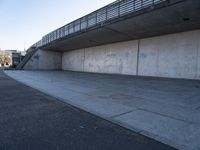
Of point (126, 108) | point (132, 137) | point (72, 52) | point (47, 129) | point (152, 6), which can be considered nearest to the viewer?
point (132, 137)

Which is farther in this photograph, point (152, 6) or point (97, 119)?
point (152, 6)

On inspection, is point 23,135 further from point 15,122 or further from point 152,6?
point 152,6

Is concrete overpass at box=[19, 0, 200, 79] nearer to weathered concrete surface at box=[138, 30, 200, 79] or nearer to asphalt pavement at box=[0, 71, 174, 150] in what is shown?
weathered concrete surface at box=[138, 30, 200, 79]

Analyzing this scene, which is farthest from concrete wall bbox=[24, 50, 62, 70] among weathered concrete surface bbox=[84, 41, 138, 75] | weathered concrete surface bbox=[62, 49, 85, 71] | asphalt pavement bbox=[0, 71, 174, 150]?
asphalt pavement bbox=[0, 71, 174, 150]

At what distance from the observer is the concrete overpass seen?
38.9 feet

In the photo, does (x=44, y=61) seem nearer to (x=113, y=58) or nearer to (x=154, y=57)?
(x=113, y=58)

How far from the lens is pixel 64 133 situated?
141 inches

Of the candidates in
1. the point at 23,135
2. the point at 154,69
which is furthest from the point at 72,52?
the point at 23,135

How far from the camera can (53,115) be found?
481 cm

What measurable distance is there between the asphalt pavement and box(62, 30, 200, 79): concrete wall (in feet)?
40.0

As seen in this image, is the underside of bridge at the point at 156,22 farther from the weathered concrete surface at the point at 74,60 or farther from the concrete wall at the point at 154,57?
the weathered concrete surface at the point at 74,60

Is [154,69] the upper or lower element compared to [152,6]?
lower

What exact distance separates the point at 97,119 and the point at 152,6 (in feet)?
30.8

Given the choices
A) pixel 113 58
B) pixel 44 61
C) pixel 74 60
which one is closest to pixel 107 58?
pixel 113 58
